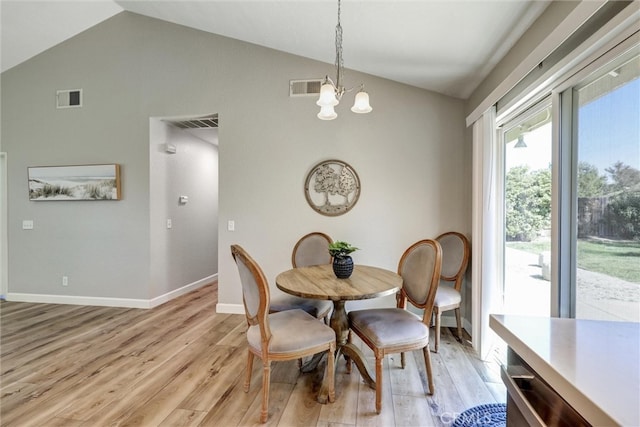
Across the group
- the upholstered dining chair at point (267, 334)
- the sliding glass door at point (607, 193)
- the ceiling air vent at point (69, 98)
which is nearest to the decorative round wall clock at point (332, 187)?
the upholstered dining chair at point (267, 334)

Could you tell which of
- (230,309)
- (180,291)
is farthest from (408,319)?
(180,291)

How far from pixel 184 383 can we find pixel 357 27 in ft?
10.4

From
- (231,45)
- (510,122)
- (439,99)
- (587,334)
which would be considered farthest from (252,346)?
(231,45)

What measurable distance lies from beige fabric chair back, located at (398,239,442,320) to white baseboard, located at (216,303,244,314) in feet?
6.66

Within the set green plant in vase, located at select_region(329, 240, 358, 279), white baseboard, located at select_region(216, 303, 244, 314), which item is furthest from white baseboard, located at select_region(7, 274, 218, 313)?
green plant in vase, located at select_region(329, 240, 358, 279)

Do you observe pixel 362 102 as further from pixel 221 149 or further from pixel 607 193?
pixel 221 149

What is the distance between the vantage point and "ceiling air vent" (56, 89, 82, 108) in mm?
3809

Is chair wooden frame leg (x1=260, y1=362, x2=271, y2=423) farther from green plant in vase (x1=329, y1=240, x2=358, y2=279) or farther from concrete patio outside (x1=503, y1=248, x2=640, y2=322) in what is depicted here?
concrete patio outside (x1=503, y1=248, x2=640, y2=322)

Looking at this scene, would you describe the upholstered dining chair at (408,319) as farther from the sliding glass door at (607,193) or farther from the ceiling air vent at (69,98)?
the ceiling air vent at (69,98)

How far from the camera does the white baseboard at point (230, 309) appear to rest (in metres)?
3.48

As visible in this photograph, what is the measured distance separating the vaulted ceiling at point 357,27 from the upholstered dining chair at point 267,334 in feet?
6.94

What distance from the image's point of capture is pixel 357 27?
94.8 inches

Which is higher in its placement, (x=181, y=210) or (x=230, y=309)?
(x=181, y=210)

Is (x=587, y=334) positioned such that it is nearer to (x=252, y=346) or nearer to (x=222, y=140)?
(x=252, y=346)
